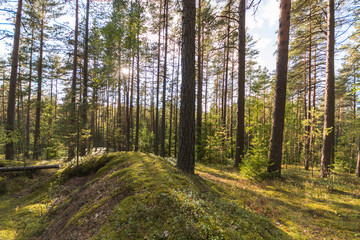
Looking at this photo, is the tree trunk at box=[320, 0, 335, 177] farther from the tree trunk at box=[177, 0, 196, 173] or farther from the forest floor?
the tree trunk at box=[177, 0, 196, 173]

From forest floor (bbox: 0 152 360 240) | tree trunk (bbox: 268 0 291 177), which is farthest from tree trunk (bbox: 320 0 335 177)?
tree trunk (bbox: 268 0 291 177)

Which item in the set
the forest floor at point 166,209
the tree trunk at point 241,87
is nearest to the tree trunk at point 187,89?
the forest floor at point 166,209

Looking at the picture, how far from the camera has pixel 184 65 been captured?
499cm

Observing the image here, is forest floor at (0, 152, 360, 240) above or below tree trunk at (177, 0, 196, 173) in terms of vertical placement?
below

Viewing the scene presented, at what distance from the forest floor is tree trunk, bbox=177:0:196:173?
35.9 inches

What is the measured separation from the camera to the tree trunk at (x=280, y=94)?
7047 mm

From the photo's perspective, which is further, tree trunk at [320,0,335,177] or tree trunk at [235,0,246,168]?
tree trunk at [235,0,246,168]

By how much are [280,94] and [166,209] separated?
768cm

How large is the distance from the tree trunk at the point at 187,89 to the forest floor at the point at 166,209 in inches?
35.9

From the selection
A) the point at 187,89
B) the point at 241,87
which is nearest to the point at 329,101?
the point at 241,87

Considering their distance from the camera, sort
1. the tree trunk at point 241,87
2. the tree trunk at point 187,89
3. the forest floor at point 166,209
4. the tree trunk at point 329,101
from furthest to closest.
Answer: the tree trunk at point 241,87 < the tree trunk at point 329,101 < the tree trunk at point 187,89 < the forest floor at point 166,209

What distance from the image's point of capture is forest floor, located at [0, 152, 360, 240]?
2.13m

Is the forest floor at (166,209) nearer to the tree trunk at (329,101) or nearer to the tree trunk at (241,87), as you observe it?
the tree trunk at (329,101)

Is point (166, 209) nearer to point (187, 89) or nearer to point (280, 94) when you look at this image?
point (187, 89)
